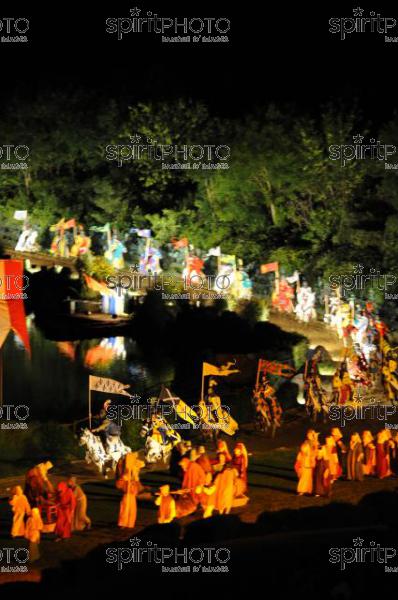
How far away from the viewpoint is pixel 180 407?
1000 inches

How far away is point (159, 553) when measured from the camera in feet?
56.5

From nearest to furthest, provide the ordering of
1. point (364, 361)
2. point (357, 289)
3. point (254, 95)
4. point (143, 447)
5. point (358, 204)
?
point (143, 447), point (364, 361), point (357, 289), point (358, 204), point (254, 95)

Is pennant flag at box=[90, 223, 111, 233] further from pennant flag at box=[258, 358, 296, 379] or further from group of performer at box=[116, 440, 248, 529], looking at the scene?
group of performer at box=[116, 440, 248, 529]

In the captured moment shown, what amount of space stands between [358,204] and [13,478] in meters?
22.3

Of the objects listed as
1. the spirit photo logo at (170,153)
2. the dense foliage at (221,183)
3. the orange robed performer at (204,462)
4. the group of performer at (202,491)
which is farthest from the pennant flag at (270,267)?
the orange robed performer at (204,462)

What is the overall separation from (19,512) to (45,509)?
1.60 ft

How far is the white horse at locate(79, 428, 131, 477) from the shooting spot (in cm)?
2259

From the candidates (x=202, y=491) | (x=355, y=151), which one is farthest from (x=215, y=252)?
(x=202, y=491)

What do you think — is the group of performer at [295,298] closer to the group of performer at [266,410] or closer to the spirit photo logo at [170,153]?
the spirit photo logo at [170,153]

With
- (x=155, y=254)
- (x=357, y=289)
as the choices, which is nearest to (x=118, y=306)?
(x=155, y=254)

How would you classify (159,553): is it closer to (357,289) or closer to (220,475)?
(220,475)

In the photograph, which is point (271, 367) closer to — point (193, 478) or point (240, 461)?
point (240, 461)

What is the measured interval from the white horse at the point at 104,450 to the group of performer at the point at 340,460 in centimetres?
328

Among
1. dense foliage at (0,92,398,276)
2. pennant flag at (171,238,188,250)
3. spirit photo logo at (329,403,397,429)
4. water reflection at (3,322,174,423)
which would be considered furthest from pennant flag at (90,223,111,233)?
spirit photo logo at (329,403,397,429)
